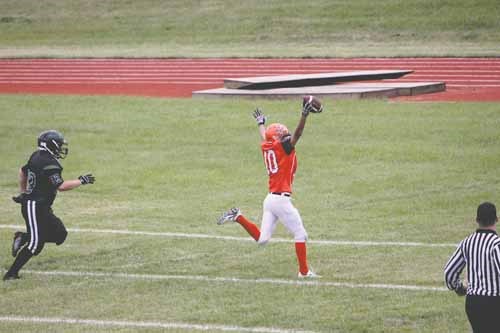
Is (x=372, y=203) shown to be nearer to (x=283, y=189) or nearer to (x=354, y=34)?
(x=283, y=189)

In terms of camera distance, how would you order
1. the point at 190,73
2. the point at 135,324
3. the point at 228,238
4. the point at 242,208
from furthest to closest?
the point at 190,73, the point at 242,208, the point at 228,238, the point at 135,324

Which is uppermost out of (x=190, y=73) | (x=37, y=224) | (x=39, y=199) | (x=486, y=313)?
(x=190, y=73)

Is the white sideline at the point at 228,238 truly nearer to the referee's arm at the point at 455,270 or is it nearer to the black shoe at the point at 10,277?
the black shoe at the point at 10,277

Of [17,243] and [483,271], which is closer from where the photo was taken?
[483,271]

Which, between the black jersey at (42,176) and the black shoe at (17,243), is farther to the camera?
the black shoe at (17,243)

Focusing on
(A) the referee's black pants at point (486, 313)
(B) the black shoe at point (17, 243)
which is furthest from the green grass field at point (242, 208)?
(A) the referee's black pants at point (486, 313)

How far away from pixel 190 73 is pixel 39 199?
78.6 ft

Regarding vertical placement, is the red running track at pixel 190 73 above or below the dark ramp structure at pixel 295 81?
above

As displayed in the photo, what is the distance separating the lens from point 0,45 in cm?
5244

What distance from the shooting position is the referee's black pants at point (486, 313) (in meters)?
9.07

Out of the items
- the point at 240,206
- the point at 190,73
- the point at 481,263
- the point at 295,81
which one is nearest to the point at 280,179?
the point at 481,263

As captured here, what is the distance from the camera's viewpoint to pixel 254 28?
5138cm

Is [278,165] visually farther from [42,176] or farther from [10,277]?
[10,277]

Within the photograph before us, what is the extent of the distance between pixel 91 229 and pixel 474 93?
15.6 m
